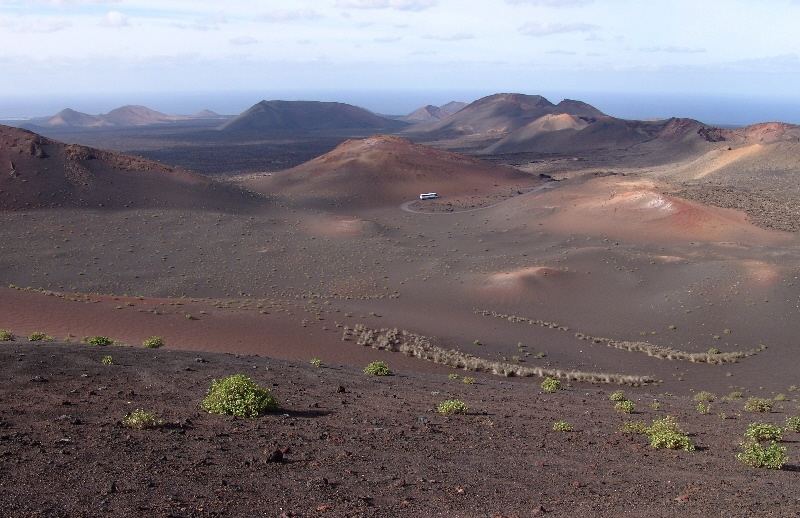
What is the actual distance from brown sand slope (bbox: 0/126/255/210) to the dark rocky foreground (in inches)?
1302

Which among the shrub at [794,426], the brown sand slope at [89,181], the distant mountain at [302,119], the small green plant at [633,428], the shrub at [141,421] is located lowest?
the shrub at [794,426]

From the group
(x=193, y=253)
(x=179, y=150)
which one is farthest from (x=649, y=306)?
(x=179, y=150)

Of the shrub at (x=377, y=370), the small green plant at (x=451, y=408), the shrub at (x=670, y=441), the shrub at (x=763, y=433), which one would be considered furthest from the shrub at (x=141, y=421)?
the shrub at (x=763, y=433)

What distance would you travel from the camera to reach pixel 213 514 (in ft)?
18.1

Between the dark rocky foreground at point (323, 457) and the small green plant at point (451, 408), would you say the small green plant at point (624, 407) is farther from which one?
the small green plant at point (451, 408)

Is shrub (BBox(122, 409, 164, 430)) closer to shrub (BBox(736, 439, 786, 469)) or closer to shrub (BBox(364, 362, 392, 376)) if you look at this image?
shrub (BBox(364, 362, 392, 376))

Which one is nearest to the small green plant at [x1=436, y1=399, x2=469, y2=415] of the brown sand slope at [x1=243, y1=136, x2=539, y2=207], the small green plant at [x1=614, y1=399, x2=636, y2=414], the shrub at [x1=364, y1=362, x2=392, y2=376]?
the small green plant at [x1=614, y1=399, x2=636, y2=414]

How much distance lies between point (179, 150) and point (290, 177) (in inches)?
2086

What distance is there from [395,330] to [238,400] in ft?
43.2

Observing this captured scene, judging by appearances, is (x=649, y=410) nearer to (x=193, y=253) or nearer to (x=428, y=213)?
(x=193, y=253)

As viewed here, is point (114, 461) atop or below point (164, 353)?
atop

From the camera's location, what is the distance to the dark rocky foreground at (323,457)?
19.5ft

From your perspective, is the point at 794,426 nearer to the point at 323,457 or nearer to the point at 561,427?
the point at 561,427

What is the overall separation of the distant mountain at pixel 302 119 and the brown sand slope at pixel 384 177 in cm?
8872
